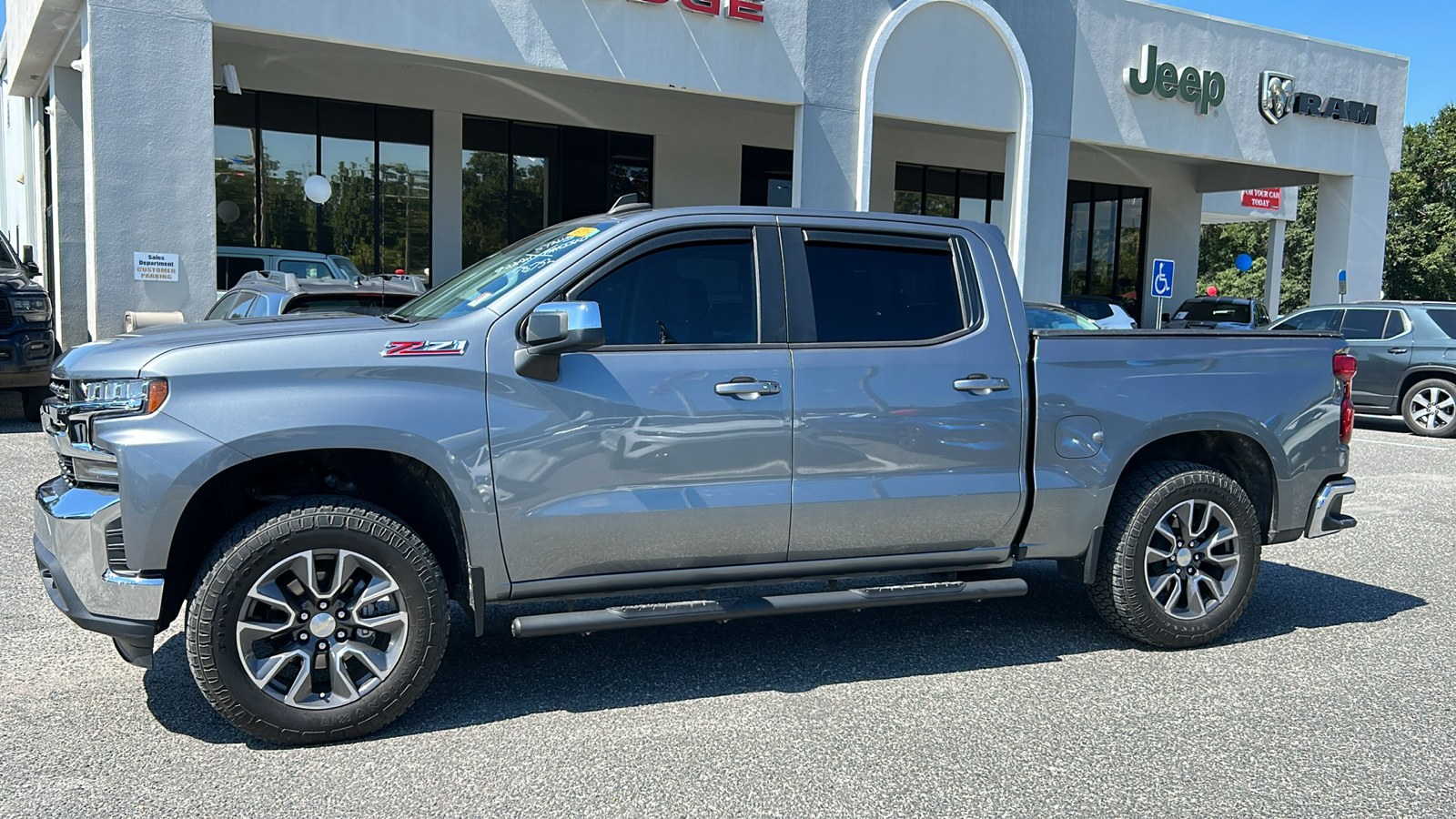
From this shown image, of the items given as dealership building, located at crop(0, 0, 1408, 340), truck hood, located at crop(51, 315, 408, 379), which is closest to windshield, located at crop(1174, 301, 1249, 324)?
dealership building, located at crop(0, 0, 1408, 340)

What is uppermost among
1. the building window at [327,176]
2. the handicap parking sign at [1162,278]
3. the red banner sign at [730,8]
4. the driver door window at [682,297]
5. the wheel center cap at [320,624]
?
the red banner sign at [730,8]

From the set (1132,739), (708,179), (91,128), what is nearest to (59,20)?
(91,128)

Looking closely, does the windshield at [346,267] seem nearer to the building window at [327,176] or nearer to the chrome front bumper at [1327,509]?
the building window at [327,176]

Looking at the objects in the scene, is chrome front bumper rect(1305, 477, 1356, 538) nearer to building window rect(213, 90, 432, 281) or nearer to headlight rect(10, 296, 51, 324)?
headlight rect(10, 296, 51, 324)

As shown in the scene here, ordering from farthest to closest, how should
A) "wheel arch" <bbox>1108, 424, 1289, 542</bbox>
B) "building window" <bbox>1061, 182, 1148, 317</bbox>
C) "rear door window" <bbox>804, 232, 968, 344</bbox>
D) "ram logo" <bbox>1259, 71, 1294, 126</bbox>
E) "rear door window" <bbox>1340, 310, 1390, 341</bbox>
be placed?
"building window" <bbox>1061, 182, 1148, 317</bbox>, "ram logo" <bbox>1259, 71, 1294, 126</bbox>, "rear door window" <bbox>1340, 310, 1390, 341</bbox>, "wheel arch" <bbox>1108, 424, 1289, 542</bbox>, "rear door window" <bbox>804, 232, 968, 344</bbox>

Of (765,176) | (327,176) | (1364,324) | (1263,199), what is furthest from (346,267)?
(1263,199)

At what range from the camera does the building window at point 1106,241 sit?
30750 millimetres

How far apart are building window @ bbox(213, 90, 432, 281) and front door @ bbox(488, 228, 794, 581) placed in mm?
17053

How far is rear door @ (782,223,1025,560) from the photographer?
15.0 feet

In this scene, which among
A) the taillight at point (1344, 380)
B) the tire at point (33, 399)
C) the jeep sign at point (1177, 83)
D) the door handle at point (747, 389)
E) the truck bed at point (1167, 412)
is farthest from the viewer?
the jeep sign at point (1177, 83)

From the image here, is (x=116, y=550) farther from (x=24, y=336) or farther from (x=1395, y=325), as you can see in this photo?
(x=1395, y=325)

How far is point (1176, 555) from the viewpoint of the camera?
524 centimetres

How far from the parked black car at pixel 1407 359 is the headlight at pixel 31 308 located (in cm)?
1542

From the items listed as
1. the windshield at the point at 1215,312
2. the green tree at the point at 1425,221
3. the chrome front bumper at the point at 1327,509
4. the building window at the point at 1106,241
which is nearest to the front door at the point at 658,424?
the chrome front bumper at the point at 1327,509
